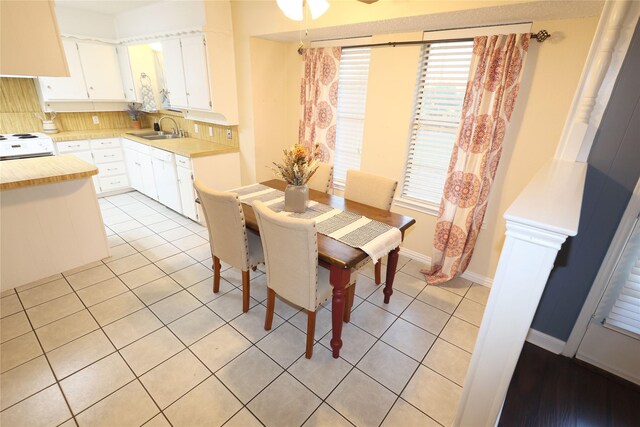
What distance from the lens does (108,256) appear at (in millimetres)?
2961

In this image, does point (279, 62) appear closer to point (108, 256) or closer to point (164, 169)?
point (164, 169)

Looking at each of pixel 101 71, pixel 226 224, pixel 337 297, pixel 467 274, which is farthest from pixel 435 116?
pixel 101 71

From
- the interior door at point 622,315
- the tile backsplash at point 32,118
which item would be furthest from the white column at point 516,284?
the tile backsplash at point 32,118

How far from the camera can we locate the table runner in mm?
1835

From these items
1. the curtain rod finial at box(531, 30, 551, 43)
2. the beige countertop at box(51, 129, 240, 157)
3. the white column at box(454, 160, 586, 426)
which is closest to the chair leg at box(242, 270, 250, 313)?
the white column at box(454, 160, 586, 426)

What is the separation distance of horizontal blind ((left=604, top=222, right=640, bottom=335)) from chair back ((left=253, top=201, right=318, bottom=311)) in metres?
1.76

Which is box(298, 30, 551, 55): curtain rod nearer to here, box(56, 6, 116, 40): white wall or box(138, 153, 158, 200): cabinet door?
box(138, 153, 158, 200): cabinet door

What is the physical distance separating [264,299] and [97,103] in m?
4.30

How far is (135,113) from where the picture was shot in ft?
15.7

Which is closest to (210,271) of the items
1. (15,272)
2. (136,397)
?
(136,397)

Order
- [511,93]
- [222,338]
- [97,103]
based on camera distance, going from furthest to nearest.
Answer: [97,103]
[511,93]
[222,338]

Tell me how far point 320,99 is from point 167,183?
2.26 m

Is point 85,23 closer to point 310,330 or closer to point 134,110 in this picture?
point 134,110

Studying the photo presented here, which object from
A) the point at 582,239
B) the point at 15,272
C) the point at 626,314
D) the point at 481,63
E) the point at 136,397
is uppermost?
the point at 481,63
